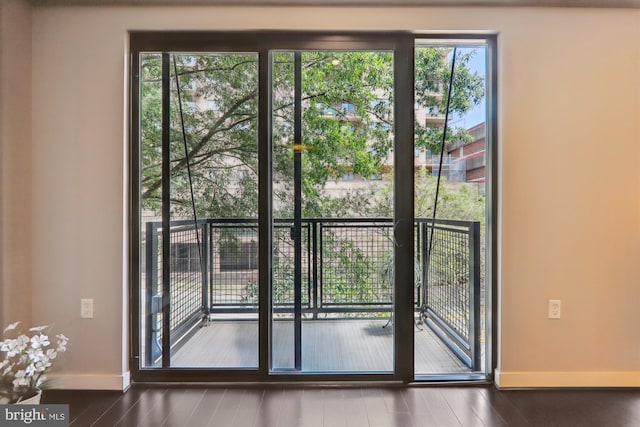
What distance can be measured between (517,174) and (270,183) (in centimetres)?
163

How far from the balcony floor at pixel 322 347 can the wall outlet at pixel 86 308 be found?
61 cm

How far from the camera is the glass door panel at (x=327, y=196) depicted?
243 cm

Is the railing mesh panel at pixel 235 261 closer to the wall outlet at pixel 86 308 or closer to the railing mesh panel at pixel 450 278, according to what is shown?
the wall outlet at pixel 86 308

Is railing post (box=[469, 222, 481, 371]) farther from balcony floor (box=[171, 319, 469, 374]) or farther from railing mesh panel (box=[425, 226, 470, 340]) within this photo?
balcony floor (box=[171, 319, 469, 374])

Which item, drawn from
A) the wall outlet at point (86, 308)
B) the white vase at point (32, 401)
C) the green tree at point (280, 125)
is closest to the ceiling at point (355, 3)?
the green tree at point (280, 125)

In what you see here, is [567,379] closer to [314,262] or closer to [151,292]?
[314,262]

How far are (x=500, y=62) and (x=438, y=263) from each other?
139 centimetres

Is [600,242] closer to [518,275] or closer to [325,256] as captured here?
[518,275]

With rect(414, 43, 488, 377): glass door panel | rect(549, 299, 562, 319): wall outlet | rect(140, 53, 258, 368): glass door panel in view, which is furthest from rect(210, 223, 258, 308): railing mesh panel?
rect(549, 299, 562, 319): wall outlet

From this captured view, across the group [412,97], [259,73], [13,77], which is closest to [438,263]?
[412,97]

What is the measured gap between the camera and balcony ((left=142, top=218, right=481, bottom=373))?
2.46m

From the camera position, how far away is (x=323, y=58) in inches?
95.0

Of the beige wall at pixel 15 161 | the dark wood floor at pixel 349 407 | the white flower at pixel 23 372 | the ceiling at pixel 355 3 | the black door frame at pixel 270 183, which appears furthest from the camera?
the black door frame at pixel 270 183

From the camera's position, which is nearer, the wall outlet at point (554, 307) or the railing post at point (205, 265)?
the wall outlet at point (554, 307)
